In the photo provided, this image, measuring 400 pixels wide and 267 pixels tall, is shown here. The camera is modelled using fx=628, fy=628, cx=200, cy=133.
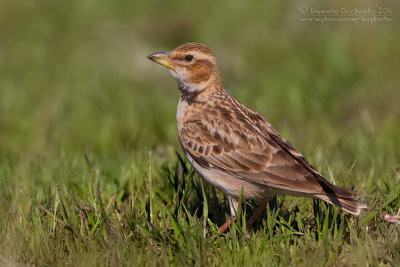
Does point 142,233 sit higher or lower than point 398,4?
lower

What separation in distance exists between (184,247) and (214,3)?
10.0m

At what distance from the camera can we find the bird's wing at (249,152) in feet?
17.3

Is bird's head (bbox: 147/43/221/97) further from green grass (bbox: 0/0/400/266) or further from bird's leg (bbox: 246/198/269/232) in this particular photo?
bird's leg (bbox: 246/198/269/232)

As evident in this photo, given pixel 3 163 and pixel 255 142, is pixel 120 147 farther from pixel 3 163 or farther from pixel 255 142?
pixel 255 142

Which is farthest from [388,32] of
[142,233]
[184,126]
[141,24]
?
[142,233]

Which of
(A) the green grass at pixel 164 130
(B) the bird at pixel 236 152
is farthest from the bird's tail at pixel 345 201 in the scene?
(A) the green grass at pixel 164 130

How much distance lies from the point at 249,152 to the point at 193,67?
1271 millimetres

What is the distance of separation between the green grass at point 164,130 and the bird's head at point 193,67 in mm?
804

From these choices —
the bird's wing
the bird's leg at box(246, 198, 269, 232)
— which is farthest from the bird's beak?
the bird's leg at box(246, 198, 269, 232)

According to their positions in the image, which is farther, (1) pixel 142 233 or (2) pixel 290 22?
(2) pixel 290 22

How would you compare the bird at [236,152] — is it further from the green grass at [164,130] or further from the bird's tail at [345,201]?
the green grass at [164,130]

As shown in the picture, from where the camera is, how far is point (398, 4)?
1327cm

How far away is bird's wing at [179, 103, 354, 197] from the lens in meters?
5.28

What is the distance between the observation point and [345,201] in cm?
511
